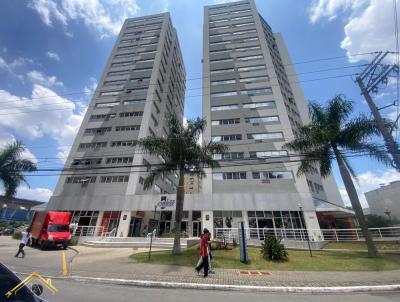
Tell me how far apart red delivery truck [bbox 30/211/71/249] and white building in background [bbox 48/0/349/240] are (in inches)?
183

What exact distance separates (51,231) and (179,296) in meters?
17.1

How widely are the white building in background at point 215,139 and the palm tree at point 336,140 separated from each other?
294 inches

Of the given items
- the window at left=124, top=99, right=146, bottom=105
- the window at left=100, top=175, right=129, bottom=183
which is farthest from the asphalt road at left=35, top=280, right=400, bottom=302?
the window at left=124, top=99, right=146, bottom=105

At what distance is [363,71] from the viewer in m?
22.3

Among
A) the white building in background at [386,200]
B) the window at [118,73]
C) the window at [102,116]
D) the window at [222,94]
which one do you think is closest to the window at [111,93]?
the window at [118,73]

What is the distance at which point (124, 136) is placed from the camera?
37.1 meters

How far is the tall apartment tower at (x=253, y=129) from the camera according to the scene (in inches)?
1011

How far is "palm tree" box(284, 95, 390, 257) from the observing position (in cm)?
1485

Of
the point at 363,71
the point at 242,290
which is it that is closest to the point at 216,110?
the point at 363,71

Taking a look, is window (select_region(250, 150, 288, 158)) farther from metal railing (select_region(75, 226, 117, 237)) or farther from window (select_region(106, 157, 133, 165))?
metal railing (select_region(75, 226, 117, 237))

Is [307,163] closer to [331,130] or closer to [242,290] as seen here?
[331,130]

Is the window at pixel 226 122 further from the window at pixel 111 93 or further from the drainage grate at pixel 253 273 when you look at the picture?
the drainage grate at pixel 253 273

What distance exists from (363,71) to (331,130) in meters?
12.8

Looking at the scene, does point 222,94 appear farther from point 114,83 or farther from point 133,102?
point 114,83
